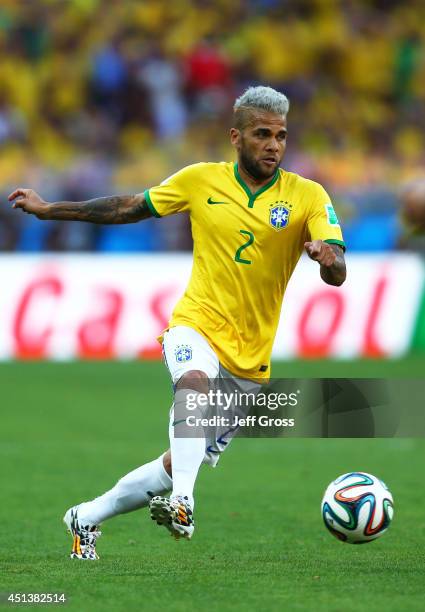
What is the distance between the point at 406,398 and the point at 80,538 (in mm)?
3369

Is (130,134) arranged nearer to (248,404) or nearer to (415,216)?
(248,404)

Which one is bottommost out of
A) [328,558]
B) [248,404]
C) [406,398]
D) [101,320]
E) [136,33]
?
[328,558]

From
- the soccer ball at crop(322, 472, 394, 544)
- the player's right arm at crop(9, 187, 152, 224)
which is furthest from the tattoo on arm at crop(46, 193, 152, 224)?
the soccer ball at crop(322, 472, 394, 544)

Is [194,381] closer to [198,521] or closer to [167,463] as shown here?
[167,463]

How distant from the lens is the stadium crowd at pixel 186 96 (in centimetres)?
1830

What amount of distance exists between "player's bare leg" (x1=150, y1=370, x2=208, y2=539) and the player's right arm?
38.3 inches

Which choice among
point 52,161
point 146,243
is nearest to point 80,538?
point 146,243

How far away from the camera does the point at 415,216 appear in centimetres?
452

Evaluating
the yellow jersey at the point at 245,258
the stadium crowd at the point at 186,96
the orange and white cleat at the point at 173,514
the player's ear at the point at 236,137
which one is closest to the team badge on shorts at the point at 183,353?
the yellow jersey at the point at 245,258

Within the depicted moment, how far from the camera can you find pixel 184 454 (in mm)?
6016

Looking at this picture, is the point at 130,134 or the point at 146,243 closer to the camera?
the point at 146,243

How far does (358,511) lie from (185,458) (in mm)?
895

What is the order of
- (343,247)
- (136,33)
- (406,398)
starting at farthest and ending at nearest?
(136,33)
(406,398)
(343,247)

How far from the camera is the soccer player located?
629 centimetres
